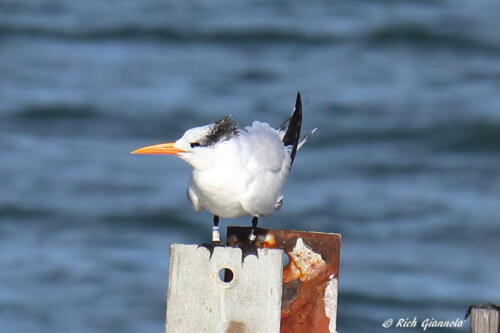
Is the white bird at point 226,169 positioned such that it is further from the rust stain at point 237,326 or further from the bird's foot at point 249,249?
the rust stain at point 237,326

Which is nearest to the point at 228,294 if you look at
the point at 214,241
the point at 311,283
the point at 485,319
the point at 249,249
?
the point at 249,249

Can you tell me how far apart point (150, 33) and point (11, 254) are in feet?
24.1

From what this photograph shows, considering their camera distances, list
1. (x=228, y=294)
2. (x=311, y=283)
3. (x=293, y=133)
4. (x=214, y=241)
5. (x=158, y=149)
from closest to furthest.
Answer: (x=228, y=294), (x=311, y=283), (x=214, y=241), (x=158, y=149), (x=293, y=133)

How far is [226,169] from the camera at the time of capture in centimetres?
468

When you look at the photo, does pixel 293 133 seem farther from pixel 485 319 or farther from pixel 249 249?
pixel 485 319

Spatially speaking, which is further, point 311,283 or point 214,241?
point 214,241

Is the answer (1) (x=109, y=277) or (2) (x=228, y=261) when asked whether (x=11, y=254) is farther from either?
(2) (x=228, y=261)

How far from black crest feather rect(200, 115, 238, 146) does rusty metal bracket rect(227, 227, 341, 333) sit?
0.73 meters

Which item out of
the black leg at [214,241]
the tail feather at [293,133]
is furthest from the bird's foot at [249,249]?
the tail feather at [293,133]

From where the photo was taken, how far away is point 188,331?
3.73m

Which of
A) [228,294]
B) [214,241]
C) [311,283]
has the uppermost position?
[214,241]

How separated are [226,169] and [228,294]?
3.51 ft

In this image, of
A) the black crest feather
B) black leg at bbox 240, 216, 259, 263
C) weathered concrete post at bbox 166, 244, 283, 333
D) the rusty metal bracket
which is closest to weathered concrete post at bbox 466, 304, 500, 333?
the rusty metal bracket

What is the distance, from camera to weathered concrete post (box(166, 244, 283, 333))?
3.71 metres
